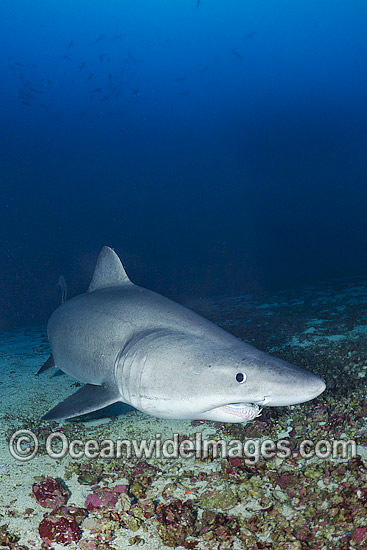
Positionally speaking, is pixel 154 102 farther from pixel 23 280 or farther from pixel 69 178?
pixel 23 280

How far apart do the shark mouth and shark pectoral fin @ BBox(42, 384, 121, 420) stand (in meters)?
1.06

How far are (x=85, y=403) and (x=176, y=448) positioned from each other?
0.94 metres

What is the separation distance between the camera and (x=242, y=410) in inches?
101

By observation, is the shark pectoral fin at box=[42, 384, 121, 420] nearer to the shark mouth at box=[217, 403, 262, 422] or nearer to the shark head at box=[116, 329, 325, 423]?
the shark head at box=[116, 329, 325, 423]

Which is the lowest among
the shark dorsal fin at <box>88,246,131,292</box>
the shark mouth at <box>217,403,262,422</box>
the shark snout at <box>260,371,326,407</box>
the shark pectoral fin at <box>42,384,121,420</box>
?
the shark pectoral fin at <box>42,384,121,420</box>

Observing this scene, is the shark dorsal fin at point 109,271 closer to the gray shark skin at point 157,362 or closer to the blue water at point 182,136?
the gray shark skin at point 157,362

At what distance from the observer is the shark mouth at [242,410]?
257cm

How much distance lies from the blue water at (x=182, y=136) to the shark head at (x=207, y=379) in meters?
47.9

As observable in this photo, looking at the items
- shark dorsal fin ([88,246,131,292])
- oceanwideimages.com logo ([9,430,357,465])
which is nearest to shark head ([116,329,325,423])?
oceanwideimages.com logo ([9,430,357,465])

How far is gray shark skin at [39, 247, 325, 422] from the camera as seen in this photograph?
2.45 m

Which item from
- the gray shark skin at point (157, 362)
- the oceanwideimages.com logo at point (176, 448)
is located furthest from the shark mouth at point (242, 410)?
the oceanwideimages.com logo at point (176, 448)

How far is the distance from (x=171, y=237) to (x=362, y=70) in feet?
205

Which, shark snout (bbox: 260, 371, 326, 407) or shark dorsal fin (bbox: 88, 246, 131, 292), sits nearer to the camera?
shark snout (bbox: 260, 371, 326, 407)

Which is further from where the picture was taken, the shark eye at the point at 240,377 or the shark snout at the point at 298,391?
the shark eye at the point at 240,377
